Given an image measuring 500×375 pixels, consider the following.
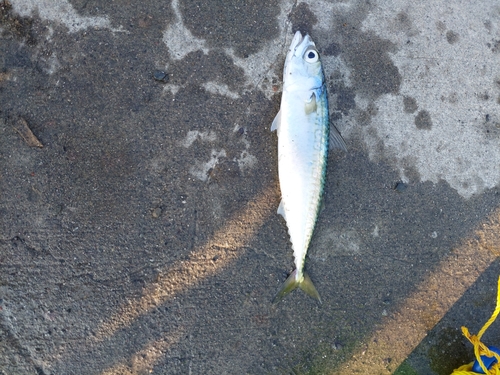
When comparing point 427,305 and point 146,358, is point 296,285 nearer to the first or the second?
point 427,305

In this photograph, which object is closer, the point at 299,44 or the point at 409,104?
the point at 299,44

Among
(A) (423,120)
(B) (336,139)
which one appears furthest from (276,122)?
(A) (423,120)

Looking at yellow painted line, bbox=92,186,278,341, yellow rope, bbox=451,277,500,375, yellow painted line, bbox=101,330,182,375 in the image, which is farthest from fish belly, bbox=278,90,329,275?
yellow rope, bbox=451,277,500,375

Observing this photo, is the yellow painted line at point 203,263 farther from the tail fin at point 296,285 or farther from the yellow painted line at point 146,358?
the tail fin at point 296,285

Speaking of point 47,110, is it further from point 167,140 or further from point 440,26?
point 440,26

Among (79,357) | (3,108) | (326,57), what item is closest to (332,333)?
(79,357)
